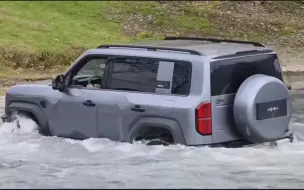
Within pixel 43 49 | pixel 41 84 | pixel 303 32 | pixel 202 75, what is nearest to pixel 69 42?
pixel 43 49

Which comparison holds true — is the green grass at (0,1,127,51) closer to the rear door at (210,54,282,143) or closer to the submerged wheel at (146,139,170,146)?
the submerged wheel at (146,139,170,146)

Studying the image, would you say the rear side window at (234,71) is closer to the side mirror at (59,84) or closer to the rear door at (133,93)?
the rear door at (133,93)

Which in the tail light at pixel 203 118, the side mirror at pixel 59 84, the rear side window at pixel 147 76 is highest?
the rear side window at pixel 147 76

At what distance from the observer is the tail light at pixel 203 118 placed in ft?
31.5

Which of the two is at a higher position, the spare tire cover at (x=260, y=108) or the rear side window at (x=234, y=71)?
the rear side window at (x=234, y=71)

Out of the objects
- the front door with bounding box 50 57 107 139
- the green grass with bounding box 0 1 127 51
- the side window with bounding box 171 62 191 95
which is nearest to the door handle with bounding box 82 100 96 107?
the front door with bounding box 50 57 107 139

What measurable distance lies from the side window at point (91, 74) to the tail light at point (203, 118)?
5.69ft

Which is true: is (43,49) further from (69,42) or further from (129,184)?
(129,184)

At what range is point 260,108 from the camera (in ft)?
32.2

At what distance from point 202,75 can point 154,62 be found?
0.79 m

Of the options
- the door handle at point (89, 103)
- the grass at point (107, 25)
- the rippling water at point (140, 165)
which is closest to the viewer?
the rippling water at point (140, 165)

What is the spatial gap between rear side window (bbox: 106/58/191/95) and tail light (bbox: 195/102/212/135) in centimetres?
33

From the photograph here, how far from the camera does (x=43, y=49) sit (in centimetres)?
2547

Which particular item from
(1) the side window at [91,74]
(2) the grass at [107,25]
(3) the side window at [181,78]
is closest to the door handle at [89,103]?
(1) the side window at [91,74]
